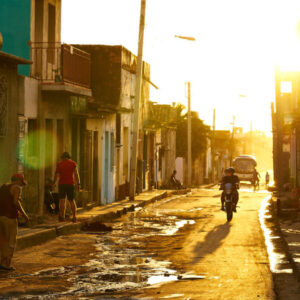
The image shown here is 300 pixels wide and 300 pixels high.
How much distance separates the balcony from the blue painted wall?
0.56 metres

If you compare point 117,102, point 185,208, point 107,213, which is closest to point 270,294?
point 107,213

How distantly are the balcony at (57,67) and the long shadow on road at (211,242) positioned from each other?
6.03m

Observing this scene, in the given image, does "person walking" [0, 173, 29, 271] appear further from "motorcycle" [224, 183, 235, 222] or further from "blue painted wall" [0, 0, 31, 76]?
"motorcycle" [224, 183, 235, 222]

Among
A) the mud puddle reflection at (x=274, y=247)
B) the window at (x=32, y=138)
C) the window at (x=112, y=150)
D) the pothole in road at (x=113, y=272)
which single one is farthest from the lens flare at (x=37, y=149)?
the window at (x=112, y=150)

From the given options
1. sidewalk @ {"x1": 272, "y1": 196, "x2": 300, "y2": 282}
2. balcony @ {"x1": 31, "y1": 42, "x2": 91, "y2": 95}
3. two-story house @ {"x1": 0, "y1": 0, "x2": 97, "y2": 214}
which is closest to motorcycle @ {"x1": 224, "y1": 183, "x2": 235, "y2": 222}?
sidewalk @ {"x1": 272, "y1": 196, "x2": 300, "y2": 282}

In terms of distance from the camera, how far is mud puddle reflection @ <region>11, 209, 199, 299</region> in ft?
32.7

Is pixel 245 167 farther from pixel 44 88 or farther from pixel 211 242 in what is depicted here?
pixel 211 242

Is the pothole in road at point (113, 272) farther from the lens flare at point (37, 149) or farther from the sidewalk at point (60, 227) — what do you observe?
the lens flare at point (37, 149)

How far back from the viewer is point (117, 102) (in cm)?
3434

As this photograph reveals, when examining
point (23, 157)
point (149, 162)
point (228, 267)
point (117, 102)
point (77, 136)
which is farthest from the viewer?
point (149, 162)

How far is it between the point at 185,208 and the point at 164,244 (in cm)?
1234

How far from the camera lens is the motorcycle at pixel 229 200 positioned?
21969 mm

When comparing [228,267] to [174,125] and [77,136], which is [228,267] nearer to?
[77,136]

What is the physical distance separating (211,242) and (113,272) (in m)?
4.79
